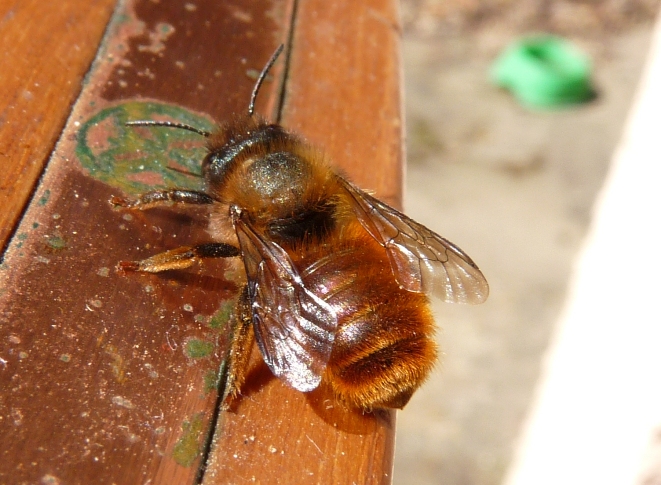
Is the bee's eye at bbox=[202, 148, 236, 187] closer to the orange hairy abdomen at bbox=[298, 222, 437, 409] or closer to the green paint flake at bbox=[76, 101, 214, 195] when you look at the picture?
the green paint flake at bbox=[76, 101, 214, 195]

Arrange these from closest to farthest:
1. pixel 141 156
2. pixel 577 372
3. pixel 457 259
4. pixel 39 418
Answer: pixel 39 418
pixel 141 156
pixel 457 259
pixel 577 372

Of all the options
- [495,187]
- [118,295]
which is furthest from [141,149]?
[495,187]

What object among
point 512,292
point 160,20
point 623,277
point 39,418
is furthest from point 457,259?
point 512,292

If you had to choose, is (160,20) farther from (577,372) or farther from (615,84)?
(615,84)

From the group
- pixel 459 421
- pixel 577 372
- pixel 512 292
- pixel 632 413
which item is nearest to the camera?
pixel 632 413

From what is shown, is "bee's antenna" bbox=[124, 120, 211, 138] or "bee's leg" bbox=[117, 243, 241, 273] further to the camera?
"bee's antenna" bbox=[124, 120, 211, 138]

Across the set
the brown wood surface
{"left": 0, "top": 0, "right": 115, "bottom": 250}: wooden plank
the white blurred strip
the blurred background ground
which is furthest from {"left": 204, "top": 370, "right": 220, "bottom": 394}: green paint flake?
the blurred background ground
